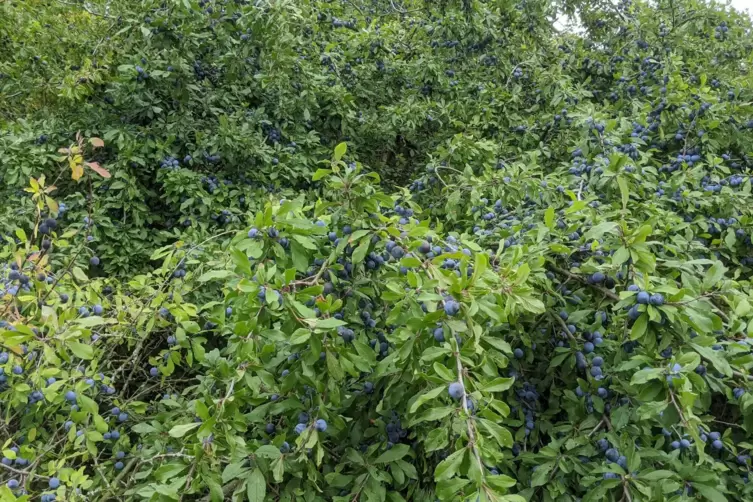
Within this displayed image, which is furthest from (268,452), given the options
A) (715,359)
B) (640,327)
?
(715,359)

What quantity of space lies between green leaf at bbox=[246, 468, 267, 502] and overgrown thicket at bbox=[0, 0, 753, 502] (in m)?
0.01

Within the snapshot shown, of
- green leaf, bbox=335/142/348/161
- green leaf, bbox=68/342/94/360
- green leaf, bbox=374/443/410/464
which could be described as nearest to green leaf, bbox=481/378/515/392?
green leaf, bbox=374/443/410/464

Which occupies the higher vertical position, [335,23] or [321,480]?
[335,23]

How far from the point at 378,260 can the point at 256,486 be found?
0.93 m

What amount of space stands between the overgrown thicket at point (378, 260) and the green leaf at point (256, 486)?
0.03ft

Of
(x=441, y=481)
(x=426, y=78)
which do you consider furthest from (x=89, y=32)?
(x=441, y=481)

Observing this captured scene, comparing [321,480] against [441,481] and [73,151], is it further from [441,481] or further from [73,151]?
[73,151]

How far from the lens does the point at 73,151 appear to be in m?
2.12

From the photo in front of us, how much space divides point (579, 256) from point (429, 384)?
1.04m

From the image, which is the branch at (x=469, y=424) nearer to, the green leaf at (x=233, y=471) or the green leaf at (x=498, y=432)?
the green leaf at (x=498, y=432)

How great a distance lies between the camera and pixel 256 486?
1785mm

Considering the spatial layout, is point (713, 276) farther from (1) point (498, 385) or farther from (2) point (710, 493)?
(1) point (498, 385)

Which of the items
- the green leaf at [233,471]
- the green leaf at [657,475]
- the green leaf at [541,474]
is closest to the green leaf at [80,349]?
the green leaf at [233,471]

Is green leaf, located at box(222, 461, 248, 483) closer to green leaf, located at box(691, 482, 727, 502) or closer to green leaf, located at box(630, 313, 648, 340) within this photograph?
green leaf, located at box(630, 313, 648, 340)
